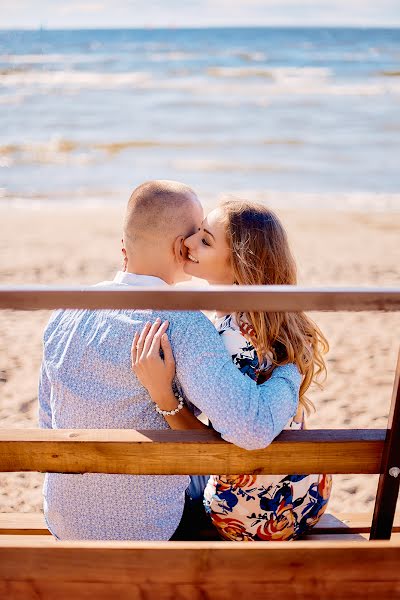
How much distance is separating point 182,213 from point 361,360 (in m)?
3.50

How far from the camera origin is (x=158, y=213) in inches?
83.5

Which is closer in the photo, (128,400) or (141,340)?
(141,340)

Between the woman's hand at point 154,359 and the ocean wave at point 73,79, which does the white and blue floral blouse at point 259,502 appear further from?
the ocean wave at point 73,79

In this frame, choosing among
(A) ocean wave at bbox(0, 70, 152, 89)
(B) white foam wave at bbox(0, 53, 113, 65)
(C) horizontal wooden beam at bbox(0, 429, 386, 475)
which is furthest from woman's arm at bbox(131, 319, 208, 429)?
(B) white foam wave at bbox(0, 53, 113, 65)

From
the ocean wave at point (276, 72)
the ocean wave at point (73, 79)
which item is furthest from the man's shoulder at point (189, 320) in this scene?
the ocean wave at point (276, 72)

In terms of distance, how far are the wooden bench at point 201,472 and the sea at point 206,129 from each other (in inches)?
367

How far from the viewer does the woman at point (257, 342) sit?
1990 millimetres

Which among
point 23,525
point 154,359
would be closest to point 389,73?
point 23,525

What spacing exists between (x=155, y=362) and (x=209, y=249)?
1.97 ft

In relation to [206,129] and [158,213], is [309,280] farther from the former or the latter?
[206,129]

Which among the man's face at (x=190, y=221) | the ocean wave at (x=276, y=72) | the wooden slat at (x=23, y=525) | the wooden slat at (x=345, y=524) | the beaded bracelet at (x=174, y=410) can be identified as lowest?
the wooden slat at (x=23, y=525)

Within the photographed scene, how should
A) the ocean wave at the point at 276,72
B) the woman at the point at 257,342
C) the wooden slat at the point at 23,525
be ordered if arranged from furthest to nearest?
the ocean wave at the point at 276,72
the wooden slat at the point at 23,525
the woman at the point at 257,342

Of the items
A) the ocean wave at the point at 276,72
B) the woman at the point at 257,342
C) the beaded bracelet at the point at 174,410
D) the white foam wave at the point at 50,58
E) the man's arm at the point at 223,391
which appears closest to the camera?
the man's arm at the point at 223,391

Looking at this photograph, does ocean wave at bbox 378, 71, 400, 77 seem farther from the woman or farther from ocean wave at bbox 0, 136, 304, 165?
the woman
